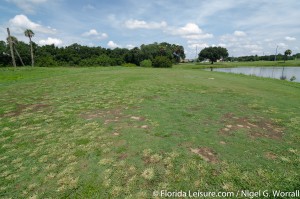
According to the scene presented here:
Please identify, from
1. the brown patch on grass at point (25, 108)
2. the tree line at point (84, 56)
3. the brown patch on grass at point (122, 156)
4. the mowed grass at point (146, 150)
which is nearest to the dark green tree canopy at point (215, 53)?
the tree line at point (84, 56)

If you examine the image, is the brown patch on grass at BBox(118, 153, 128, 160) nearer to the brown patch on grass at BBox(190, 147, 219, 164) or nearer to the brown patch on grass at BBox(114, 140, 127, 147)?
the brown patch on grass at BBox(114, 140, 127, 147)

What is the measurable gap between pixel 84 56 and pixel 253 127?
65.8m

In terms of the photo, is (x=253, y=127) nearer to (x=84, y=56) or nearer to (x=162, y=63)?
(x=162, y=63)

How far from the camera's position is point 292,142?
3.88 metres

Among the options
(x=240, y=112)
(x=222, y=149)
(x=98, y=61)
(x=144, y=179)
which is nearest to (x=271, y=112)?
(x=240, y=112)

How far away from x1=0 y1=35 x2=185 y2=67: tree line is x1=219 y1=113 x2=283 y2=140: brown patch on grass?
1587 inches

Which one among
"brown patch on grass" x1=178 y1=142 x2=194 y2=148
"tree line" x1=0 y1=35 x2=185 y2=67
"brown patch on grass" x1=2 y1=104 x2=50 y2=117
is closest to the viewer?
"brown patch on grass" x1=178 y1=142 x2=194 y2=148

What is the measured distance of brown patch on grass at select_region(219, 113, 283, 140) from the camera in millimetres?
4285

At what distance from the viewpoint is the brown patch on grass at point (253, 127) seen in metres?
4.29

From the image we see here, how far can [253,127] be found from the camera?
4699 mm

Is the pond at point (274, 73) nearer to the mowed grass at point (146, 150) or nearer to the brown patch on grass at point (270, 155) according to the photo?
the mowed grass at point (146, 150)

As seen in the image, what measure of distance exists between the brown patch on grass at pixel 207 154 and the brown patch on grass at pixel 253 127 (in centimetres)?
→ 100

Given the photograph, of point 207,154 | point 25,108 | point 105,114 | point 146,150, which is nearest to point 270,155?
point 207,154

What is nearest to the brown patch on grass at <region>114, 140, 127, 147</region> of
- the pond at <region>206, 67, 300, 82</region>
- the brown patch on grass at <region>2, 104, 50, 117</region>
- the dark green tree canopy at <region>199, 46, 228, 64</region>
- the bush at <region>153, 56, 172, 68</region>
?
the brown patch on grass at <region>2, 104, 50, 117</region>
